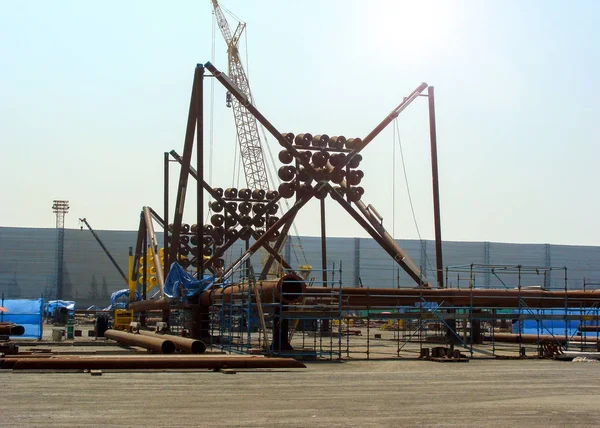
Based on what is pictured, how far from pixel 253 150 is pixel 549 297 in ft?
224

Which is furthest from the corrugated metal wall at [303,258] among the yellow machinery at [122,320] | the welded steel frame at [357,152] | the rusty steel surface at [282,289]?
the rusty steel surface at [282,289]

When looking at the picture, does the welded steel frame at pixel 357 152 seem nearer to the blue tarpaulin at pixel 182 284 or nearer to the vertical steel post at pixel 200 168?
the vertical steel post at pixel 200 168

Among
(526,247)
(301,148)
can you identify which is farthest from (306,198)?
(526,247)

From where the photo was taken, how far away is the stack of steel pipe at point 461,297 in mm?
37281

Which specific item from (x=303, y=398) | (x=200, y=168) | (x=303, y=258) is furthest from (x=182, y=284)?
(x=303, y=258)

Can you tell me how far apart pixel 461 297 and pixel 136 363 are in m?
18.6

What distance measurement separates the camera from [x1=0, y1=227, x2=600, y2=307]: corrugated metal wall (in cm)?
12044

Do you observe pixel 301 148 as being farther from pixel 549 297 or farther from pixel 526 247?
pixel 526 247

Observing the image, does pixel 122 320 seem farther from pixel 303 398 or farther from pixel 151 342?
pixel 303 398

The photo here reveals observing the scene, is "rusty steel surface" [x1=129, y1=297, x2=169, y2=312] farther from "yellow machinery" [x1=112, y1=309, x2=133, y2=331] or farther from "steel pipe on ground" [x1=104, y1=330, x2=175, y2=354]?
"steel pipe on ground" [x1=104, y1=330, x2=175, y2=354]

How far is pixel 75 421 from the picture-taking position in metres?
15.2

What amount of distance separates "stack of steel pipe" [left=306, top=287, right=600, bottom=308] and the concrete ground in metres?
9.85

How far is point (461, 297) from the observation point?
128 ft

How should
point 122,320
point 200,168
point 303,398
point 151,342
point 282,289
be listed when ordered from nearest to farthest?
point 303,398 < point 282,289 < point 151,342 < point 200,168 < point 122,320
